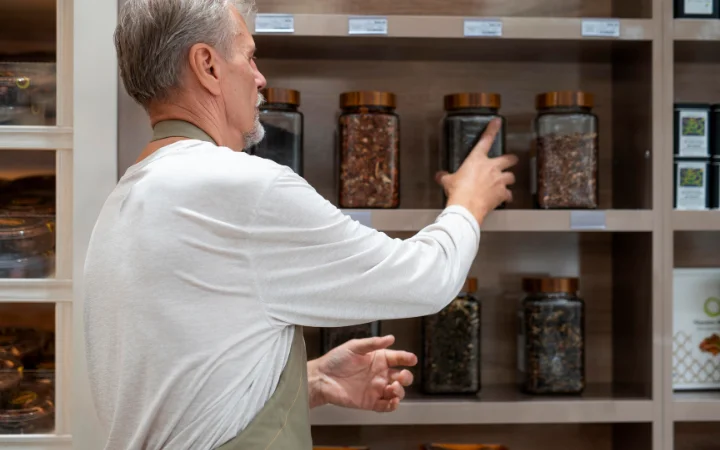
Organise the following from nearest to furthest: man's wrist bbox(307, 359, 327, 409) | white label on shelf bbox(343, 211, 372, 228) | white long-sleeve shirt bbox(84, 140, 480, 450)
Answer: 1. white long-sleeve shirt bbox(84, 140, 480, 450)
2. man's wrist bbox(307, 359, 327, 409)
3. white label on shelf bbox(343, 211, 372, 228)

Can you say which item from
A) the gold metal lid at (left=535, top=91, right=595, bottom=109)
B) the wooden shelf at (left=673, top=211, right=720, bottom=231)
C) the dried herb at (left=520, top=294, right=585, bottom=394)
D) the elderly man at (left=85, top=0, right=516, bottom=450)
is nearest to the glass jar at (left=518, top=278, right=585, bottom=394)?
the dried herb at (left=520, top=294, right=585, bottom=394)

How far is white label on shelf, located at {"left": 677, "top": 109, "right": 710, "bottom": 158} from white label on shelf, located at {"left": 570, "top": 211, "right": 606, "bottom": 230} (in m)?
0.26

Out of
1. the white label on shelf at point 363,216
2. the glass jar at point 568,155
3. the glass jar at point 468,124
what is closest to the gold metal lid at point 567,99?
the glass jar at point 568,155

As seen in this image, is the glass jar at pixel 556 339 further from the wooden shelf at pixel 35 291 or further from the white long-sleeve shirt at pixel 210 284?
the wooden shelf at pixel 35 291

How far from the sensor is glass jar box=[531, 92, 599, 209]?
1.59 meters

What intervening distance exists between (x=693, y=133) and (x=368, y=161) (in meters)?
0.71

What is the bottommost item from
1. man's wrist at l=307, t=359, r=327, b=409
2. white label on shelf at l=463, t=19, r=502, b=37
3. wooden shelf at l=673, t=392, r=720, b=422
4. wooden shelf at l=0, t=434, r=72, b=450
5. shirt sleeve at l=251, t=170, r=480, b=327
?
wooden shelf at l=0, t=434, r=72, b=450

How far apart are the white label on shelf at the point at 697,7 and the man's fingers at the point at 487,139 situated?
480mm

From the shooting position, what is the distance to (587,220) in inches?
62.2

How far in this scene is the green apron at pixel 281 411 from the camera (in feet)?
3.28

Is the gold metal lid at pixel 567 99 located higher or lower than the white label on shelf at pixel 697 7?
lower

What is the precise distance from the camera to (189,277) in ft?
3.17

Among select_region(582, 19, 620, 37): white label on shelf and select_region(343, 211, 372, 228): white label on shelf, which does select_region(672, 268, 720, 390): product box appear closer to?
select_region(582, 19, 620, 37): white label on shelf

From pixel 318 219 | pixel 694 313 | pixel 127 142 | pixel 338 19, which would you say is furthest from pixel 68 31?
pixel 694 313
